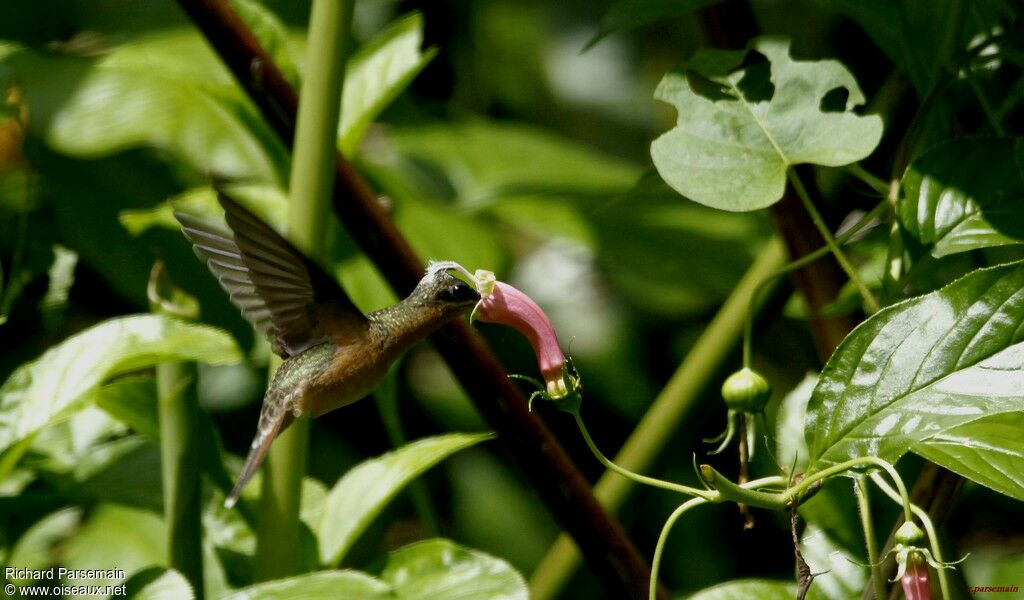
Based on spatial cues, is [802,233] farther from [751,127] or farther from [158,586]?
[158,586]

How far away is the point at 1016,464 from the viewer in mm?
502

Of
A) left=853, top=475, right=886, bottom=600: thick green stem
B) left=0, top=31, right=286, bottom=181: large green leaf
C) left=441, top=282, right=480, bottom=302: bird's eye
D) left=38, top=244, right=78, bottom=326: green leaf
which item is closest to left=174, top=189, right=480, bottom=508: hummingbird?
left=441, top=282, right=480, bottom=302: bird's eye

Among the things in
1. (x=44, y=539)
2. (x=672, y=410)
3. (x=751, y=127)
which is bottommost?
(x=44, y=539)

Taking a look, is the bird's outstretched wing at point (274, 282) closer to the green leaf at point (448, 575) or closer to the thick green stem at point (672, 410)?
the green leaf at point (448, 575)

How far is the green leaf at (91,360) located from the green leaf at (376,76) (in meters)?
0.20

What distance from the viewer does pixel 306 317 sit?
0.70 m

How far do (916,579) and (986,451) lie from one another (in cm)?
8

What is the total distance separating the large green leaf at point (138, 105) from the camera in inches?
51.2

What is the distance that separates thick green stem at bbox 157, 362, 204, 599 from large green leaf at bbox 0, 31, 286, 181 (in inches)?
22.1

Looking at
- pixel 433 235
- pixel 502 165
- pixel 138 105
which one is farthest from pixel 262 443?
pixel 502 165

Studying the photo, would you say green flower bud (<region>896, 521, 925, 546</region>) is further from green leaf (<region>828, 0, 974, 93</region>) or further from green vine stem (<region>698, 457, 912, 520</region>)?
green leaf (<region>828, 0, 974, 93</region>)

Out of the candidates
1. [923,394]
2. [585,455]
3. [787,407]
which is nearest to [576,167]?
[585,455]

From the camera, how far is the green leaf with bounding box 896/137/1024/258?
0.60m

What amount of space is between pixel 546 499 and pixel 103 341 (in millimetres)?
309
